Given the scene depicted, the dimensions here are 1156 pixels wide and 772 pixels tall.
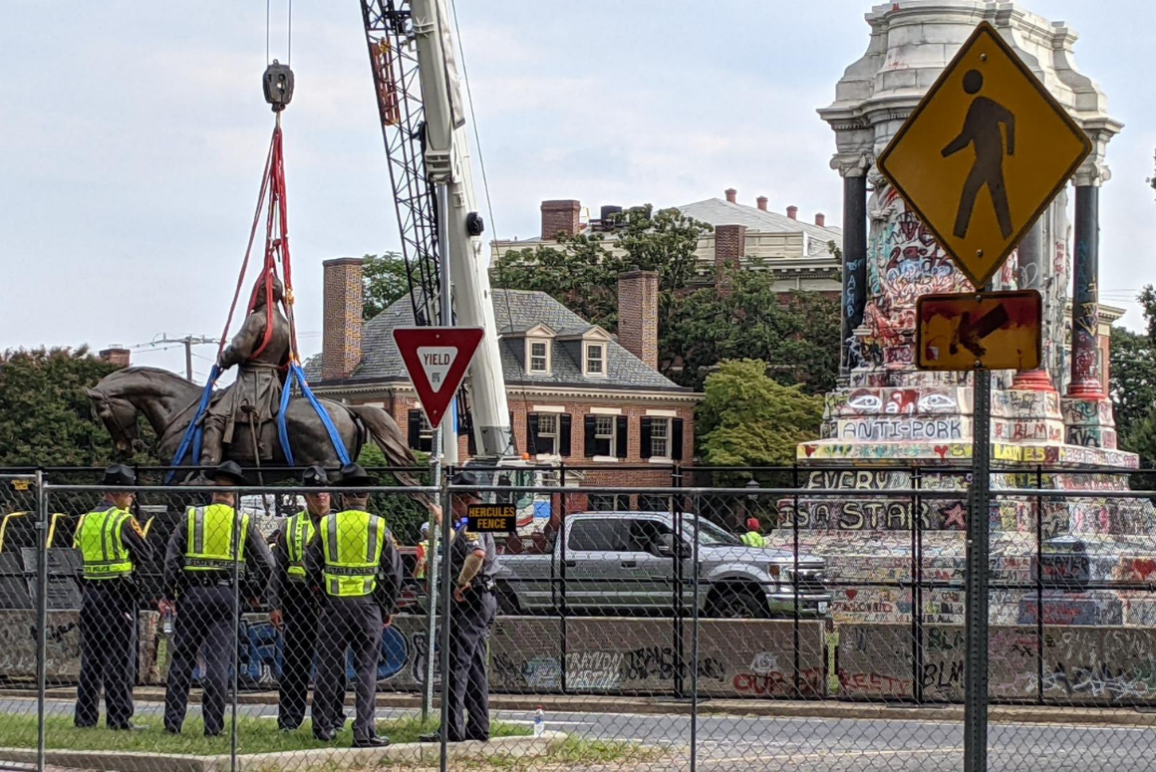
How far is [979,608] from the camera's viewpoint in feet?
28.0

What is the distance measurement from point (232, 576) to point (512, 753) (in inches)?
92.0

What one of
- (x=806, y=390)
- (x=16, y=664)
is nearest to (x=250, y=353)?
(x=16, y=664)

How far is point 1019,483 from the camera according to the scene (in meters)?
32.3

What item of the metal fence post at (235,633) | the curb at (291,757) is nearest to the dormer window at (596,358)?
the curb at (291,757)

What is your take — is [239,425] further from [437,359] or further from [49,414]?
[49,414]

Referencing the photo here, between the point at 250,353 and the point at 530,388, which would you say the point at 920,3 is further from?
the point at 530,388

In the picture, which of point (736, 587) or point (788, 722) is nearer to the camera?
point (788, 722)

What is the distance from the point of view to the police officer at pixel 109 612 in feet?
52.7

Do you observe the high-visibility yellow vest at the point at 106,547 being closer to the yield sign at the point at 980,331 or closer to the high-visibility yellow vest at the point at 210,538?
the high-visibility yellow vest at the point at 210,538

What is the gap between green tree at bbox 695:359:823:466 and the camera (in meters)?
75.7

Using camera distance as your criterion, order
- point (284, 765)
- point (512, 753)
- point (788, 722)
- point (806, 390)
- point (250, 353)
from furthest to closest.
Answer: point (806, 390), point (250, 353), point (788, 722), point (512, 753), point (284, 765)

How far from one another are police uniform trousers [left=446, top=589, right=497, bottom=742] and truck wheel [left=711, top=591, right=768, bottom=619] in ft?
20.2

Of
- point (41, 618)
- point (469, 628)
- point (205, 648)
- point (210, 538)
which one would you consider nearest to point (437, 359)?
point (469, 628)

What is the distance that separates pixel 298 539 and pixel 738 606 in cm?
682
